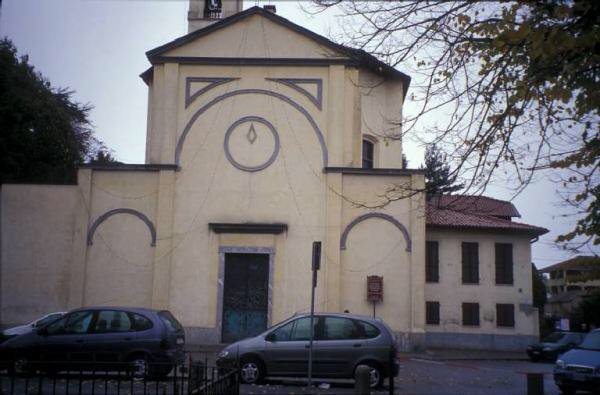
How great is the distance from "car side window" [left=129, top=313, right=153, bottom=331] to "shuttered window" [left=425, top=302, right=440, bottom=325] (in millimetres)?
16870

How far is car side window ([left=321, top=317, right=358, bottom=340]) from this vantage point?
47.3 feet

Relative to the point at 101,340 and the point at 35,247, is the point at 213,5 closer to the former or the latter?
the point at 35,247

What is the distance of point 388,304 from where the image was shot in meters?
22.6

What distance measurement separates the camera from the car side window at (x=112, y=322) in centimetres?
1447

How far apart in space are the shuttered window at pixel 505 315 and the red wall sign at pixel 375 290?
8623 millimetres

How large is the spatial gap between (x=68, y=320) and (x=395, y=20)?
1016 cm

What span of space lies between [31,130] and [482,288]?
25.1 m

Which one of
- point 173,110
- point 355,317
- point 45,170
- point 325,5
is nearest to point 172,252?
point 173,110

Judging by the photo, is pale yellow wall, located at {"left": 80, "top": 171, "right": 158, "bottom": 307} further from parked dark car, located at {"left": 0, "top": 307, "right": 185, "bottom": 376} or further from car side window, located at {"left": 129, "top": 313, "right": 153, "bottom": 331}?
car side window, located at {"left": 129, "top": 313, "right": 153, "bottom": 331}

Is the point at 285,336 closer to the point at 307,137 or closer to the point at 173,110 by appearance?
the point at 307,137

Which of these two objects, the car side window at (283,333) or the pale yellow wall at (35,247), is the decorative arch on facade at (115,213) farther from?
the car side window at (283,333)

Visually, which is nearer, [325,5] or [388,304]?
[325,5]

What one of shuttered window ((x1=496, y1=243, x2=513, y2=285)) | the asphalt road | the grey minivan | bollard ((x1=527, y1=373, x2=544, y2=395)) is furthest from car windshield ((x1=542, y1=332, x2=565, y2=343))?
bollard ((x1=527, y1=373, x2=544, y2=395))

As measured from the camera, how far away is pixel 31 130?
33844mm
